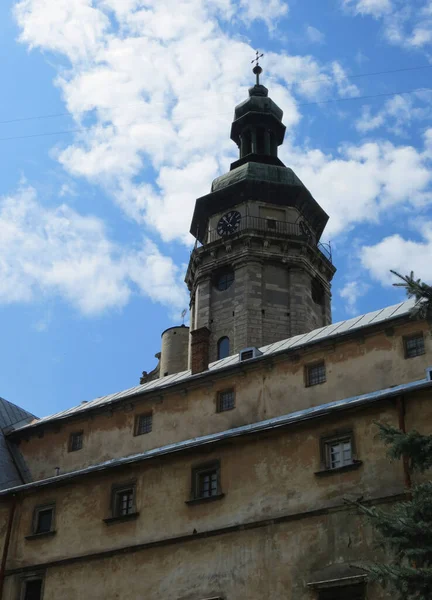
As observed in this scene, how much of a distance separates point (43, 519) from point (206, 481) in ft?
19.8

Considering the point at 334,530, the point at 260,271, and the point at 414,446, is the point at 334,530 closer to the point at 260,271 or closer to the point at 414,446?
the point at 414,446

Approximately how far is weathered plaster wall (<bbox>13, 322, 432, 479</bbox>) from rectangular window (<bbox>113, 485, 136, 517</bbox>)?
18.5ft

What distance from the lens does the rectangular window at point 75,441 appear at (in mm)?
36047

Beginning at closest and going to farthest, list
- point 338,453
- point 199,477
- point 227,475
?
point 338,453 → point 227,475 → point 199,477

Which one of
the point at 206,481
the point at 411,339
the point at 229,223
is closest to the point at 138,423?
the point at 206,481

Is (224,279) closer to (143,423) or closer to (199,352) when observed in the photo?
(199,352)

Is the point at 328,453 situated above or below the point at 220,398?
below

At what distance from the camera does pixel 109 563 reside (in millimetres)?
26531

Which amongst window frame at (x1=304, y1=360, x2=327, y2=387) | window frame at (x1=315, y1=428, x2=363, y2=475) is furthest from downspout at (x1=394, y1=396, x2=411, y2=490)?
window frame at (x1=304, y1=360, x2=327, y2=387)

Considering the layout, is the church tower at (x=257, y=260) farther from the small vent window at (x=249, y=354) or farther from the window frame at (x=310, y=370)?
the window frame at (x=310, y=370)

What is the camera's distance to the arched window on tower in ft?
166

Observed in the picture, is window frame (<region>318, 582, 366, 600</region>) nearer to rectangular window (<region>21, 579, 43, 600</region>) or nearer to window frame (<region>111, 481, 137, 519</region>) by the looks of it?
window frame (<region>111, 481, 137, 519</region>)

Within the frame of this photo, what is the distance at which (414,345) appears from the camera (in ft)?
101

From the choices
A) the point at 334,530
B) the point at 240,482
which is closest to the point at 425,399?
the point at 334,530
